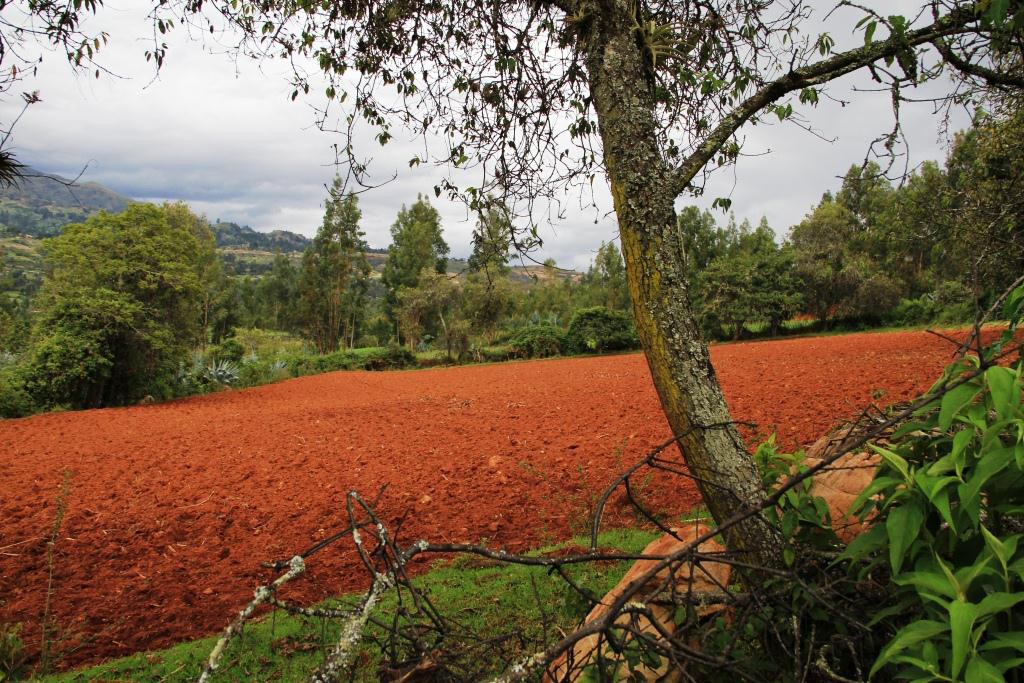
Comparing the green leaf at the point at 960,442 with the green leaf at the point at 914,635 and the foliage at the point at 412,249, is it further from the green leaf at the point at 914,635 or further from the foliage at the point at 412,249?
the foliage at the point at 412,249

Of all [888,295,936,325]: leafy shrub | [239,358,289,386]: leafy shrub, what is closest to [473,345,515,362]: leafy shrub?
[239,358,289,386]: leafy shrub

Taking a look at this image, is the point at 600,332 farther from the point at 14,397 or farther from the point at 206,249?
the point at 206,249

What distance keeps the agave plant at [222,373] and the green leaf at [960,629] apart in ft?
71.2

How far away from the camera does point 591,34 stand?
2.54m

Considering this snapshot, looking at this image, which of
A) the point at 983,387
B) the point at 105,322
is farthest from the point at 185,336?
the point at 983,387

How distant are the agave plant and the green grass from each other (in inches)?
687

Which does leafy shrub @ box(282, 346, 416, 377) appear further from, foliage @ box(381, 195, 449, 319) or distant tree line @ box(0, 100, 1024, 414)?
foliage @ box(381, 195, 449, 319)

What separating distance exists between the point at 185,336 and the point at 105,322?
2.16 m

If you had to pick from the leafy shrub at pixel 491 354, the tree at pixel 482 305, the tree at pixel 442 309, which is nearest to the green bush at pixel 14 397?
the tree at pixel 442 309

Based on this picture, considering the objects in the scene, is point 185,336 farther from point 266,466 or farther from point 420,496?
point 420,496

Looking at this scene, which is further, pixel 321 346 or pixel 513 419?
pixel 321 346

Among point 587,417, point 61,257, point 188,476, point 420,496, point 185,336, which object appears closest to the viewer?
point 420,496

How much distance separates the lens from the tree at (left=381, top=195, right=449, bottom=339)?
4828 centimetres

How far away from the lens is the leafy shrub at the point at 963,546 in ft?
3.21
